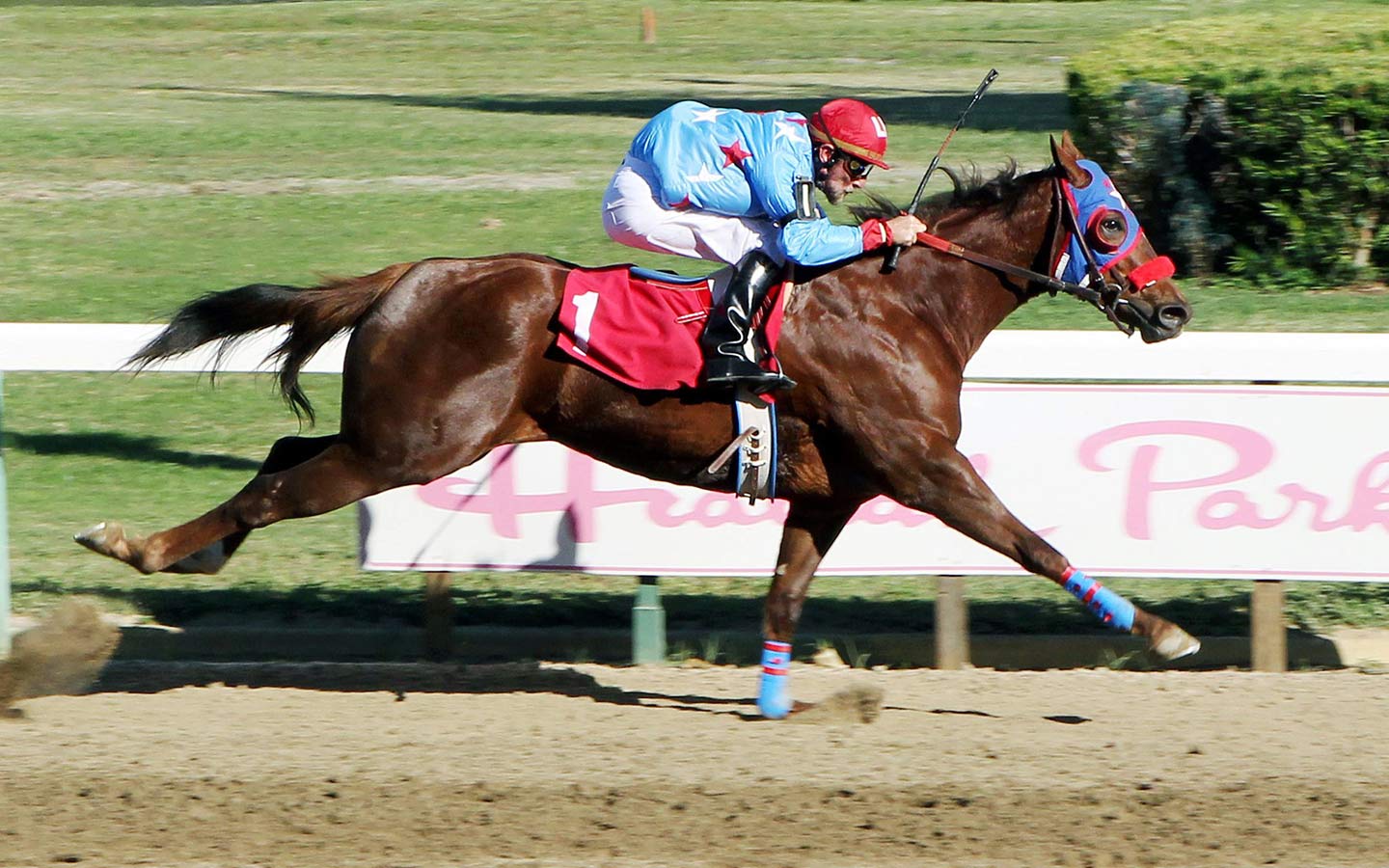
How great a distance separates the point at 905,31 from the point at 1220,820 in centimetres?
2904

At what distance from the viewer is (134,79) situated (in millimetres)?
24922

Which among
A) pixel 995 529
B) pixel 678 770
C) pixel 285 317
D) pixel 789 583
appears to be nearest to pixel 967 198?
pixel 995 529

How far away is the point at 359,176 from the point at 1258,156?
8323mm

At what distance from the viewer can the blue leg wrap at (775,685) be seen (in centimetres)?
582

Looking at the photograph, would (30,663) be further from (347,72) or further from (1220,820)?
(347,72)

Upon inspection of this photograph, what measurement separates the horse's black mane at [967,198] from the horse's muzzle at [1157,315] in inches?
19.8

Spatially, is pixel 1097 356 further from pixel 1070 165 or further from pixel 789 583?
pixel 789 583

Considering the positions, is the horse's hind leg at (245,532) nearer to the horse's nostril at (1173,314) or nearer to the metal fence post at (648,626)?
the metal fence post at (648,626)

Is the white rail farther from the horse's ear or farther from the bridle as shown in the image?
the horse's ear

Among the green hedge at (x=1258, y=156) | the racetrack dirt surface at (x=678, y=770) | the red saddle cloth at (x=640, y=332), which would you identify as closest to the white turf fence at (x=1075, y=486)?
the racetrack dirt surface at (x=678, y=770)

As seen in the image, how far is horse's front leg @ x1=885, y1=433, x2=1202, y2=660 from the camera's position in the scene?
546 cm

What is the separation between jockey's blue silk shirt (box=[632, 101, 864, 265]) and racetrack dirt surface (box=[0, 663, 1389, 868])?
1534mm

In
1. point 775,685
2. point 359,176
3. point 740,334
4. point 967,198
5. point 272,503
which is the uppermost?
point 359,176

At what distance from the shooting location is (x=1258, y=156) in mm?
11750
